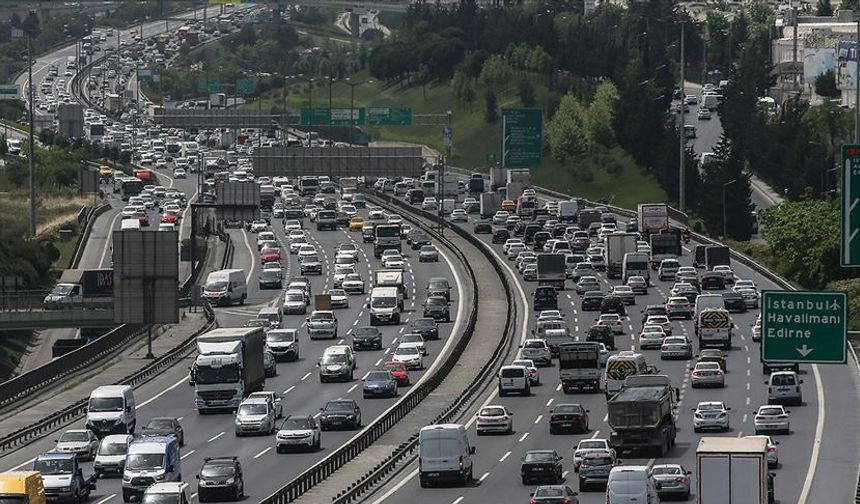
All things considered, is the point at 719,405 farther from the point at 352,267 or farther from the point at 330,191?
the point at 330,191

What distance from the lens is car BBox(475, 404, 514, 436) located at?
77438 millimetres

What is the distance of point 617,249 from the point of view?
129m

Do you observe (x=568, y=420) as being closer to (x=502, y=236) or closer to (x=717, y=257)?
(x=717, y=257)

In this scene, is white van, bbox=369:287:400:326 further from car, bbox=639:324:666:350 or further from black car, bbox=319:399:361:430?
black car, bbox=319:399:361:430

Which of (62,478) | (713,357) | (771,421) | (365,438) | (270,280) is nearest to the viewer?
(62,478)

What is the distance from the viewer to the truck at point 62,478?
60406 mm

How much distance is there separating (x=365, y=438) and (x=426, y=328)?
35193 millimetres

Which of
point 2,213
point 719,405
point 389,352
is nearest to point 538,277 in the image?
point 389,352

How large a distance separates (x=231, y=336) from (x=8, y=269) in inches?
2458

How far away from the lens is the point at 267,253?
145125 mm

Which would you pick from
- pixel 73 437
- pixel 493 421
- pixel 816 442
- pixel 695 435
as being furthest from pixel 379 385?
pixel 816 442

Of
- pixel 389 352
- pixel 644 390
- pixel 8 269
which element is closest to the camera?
pixel 644 390

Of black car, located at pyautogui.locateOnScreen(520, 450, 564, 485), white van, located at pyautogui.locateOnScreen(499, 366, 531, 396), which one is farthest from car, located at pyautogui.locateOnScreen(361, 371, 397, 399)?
black car, located at pyautogui.locateOnScreen(520, 450, 564, 485)

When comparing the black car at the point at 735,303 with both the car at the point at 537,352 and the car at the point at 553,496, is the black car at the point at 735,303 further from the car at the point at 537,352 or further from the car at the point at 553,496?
the car at the point at 553,496
